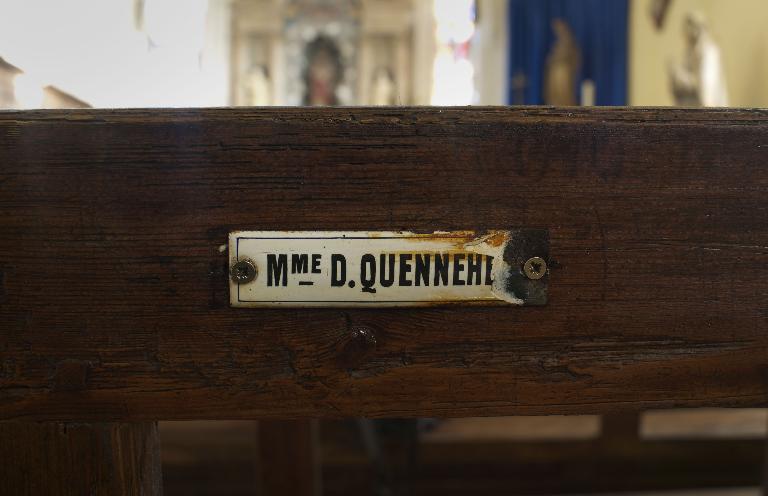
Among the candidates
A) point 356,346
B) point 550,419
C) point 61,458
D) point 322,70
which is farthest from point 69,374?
point 322,70

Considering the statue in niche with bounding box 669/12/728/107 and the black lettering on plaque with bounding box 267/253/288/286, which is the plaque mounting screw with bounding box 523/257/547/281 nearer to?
the black lettering on plaque with bounding box 267/253/288/286

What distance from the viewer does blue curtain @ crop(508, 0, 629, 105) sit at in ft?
13.6

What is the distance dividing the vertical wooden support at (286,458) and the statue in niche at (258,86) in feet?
21.5

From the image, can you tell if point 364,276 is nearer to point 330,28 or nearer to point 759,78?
point 759,78

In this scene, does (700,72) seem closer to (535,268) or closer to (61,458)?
(535,268)

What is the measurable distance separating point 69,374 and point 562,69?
446 centimetres

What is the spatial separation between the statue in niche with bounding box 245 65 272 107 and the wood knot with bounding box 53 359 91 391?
22.5ft

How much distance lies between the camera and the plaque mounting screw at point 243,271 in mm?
335

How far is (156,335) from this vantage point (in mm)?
344

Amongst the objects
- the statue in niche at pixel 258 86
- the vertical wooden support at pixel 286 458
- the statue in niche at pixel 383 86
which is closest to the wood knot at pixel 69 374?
the vertical wooden support at pixel 286 458

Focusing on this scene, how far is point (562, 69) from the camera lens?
14.0 ft

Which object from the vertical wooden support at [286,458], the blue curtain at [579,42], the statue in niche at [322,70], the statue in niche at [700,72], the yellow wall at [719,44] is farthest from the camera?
the statue in niche at [322,70]

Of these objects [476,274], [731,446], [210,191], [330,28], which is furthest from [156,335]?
[330,28]

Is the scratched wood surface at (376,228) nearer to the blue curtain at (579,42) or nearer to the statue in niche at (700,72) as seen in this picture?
the statue in niche at (700,72)
